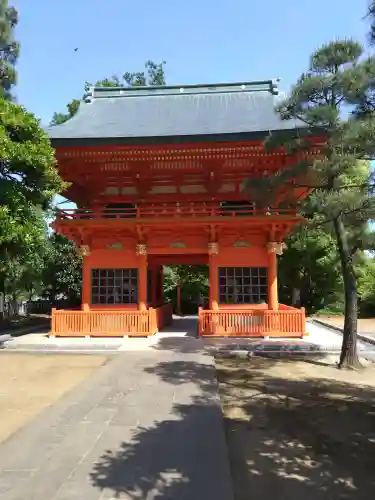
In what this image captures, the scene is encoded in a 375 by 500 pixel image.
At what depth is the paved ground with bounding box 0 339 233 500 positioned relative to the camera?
11.9ft

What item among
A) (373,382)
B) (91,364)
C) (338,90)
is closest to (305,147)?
(338,90)

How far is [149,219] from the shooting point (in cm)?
1454

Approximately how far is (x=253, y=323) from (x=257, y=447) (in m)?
9.04

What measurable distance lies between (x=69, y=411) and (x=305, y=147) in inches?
323

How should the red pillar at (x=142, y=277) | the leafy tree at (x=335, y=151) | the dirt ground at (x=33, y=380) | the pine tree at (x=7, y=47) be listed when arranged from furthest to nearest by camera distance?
the pine tree at (x=7, y=47) < the red pillar at (x=142, y=277) < the leafy tree at (x=335, y=151) < the dirt ground at (x=33, y=380)

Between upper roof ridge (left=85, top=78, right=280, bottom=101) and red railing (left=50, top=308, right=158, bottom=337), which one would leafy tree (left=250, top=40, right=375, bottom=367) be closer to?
red railing (left=50, top=308, right=158, bottom=337)

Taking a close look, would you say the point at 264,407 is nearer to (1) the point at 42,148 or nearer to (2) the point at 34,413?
(2) the point at 34,413

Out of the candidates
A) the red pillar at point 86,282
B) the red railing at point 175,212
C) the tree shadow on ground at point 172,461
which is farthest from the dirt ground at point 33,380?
the red railing at point 175,212

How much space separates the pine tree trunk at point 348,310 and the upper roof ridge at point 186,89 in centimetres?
1183

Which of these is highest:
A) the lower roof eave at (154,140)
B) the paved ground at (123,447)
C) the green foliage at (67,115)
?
the green foliage at (67,115)

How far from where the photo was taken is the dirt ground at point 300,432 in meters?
4.02

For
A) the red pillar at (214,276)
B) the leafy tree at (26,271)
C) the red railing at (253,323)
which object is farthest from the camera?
the leafy tree at (26,271)

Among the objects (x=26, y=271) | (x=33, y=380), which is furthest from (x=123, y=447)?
(x=26, y=271)

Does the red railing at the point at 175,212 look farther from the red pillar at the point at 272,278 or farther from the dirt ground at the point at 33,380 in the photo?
the dirt ground at the point at 33,380
